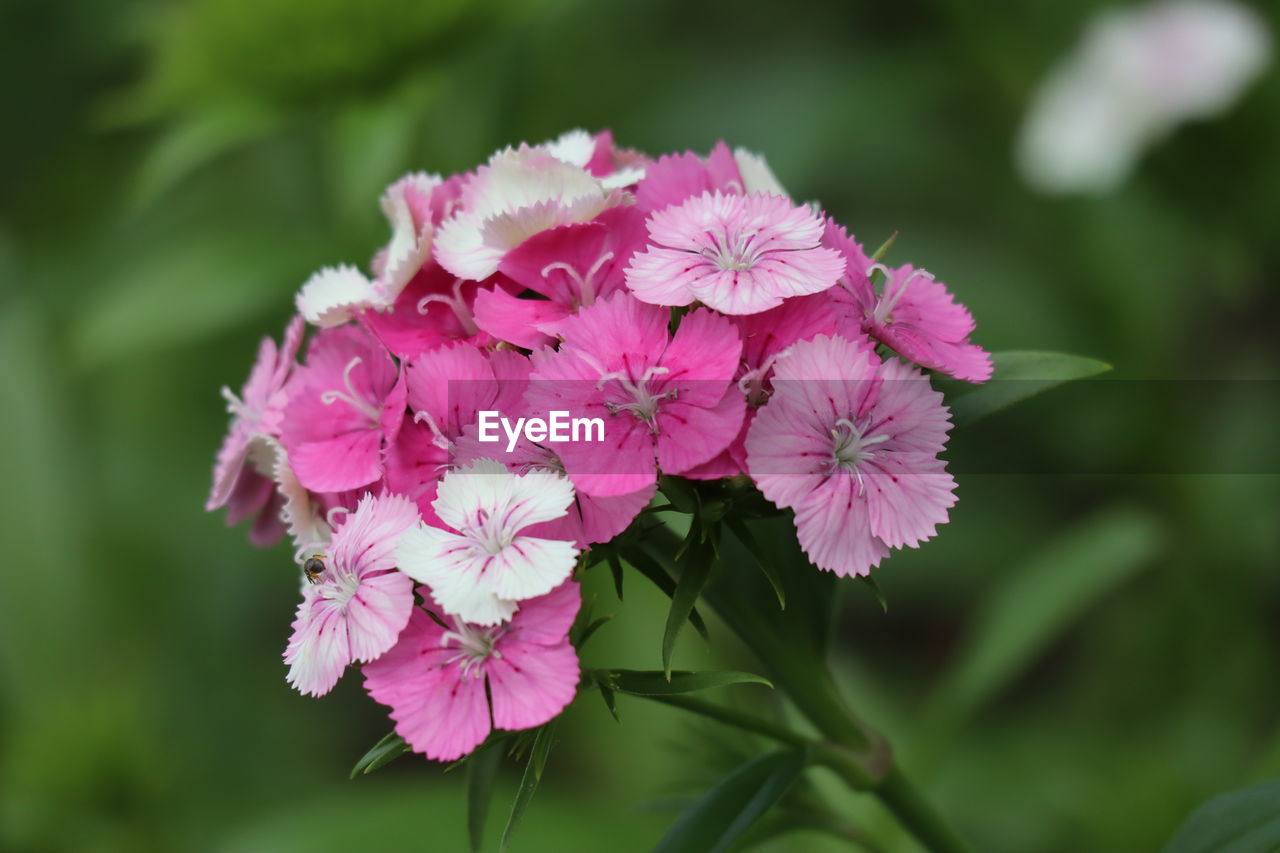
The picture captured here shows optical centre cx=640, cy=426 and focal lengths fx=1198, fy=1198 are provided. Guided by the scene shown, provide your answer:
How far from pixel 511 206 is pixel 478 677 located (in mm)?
335

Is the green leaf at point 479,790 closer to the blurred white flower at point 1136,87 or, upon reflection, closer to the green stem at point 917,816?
the green stem at point 917,816

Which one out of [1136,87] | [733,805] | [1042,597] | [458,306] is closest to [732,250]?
[458,306]

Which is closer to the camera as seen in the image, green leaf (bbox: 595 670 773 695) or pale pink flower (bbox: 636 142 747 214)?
green leaf (bbox: 595 670 773 695)

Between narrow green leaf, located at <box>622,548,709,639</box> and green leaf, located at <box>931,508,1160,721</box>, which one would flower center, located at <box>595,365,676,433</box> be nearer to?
narrow green leaf, located at <box>622,548,709,639</box>

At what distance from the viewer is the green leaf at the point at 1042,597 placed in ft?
5.56

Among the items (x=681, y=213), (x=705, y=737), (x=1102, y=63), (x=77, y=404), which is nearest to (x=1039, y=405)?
(x=1102, y=63)

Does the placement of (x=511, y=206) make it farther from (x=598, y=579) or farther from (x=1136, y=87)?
(x=1136, y=87)

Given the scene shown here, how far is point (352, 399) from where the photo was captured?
2.85 ft

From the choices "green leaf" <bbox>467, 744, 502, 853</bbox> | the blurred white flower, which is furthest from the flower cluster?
the blurred white flower

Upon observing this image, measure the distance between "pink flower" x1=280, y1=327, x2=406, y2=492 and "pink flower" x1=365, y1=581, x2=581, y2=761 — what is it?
0.14m

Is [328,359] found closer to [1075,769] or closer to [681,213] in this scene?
[681,213]

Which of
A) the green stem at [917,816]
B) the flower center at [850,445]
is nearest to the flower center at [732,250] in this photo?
the flower center at [850,445]

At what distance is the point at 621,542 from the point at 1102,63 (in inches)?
76.7

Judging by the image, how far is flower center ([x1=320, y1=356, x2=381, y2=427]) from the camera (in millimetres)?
869
